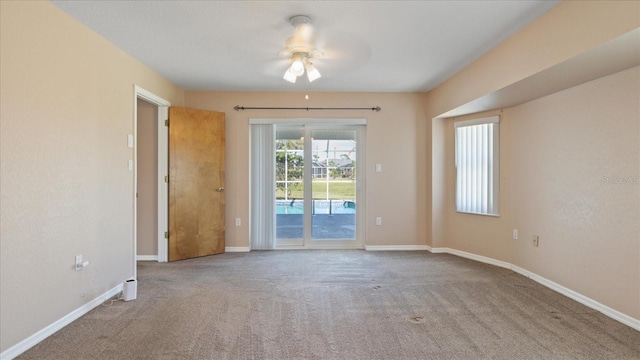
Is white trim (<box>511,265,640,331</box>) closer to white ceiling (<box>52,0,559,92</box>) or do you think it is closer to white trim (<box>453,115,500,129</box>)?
white trim (<box>453,115,500,129</box>)

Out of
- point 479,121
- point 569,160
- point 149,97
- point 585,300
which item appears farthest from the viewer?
point 479,121

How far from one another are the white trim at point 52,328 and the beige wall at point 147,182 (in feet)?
4.68

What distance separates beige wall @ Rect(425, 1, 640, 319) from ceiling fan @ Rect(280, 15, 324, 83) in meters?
1.84

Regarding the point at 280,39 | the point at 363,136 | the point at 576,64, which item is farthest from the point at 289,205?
the point at 576,64

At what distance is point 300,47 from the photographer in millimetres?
3098

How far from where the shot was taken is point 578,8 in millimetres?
2342

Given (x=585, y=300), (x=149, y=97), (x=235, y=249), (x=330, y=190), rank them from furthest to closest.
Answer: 1. (x=330, y=190)
2. (x=235, y=249)
3. (x=149, y=97)
4. (x=585, y=300)

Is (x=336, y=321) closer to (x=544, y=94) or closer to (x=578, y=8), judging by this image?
(x=578, y=8)

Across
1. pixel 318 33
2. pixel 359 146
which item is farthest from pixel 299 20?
pixel 359 146

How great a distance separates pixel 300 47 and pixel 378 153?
8.24 feet

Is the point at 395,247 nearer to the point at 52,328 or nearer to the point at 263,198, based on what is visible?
the point at 263,198

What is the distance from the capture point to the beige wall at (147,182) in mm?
4664

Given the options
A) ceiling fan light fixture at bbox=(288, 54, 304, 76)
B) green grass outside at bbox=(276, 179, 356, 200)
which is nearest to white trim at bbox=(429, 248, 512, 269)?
green grass outside at bbox=(276, 179, 356, 200)

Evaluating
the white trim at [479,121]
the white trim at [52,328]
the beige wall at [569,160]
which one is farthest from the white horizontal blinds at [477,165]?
the white trim at [52,328]
